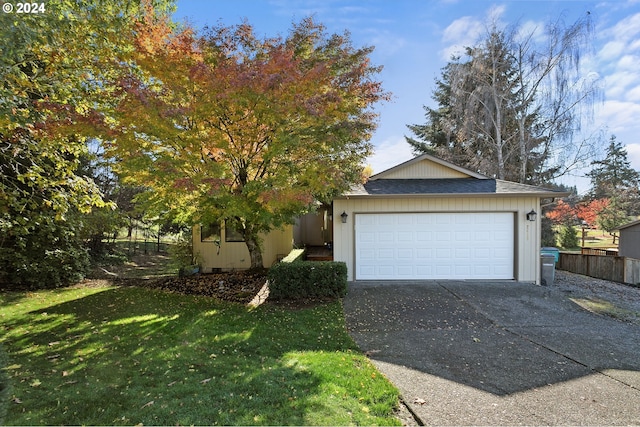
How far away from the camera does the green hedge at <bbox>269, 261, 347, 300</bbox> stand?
7.44 meters

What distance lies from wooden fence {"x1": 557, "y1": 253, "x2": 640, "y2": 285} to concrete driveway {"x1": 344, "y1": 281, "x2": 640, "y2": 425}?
4.93m

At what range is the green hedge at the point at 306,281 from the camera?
24.4 feet

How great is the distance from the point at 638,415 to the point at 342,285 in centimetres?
516

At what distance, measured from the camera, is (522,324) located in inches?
231

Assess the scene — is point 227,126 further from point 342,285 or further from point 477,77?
point 477,77

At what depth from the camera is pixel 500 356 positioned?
14.7 feet

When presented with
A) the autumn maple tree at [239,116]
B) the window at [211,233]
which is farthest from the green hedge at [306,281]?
the window at [211,233]

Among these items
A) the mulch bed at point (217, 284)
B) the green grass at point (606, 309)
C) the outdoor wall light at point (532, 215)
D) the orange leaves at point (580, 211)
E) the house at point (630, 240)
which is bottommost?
the mulch bed at point (217, 284)

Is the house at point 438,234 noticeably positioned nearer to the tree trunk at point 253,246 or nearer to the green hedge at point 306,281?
the green hedge at point 306,281

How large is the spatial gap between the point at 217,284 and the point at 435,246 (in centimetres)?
654

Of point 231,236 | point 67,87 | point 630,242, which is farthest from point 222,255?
point 630,242

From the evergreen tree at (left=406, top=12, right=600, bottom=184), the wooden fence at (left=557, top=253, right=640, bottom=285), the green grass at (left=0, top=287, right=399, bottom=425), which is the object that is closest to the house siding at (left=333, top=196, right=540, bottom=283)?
the green grass at (left=0, top=287, right=399, bottom=425)

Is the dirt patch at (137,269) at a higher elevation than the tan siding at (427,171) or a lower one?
lower

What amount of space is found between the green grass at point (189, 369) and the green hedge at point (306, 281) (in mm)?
587
